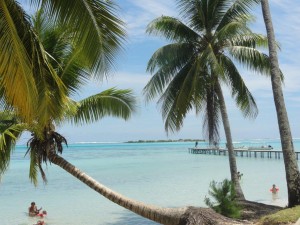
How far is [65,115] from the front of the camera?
11016 mm

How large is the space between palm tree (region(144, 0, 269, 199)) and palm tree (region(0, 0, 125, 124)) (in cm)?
977

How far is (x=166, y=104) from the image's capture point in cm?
1705

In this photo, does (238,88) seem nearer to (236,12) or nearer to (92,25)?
(236,12)

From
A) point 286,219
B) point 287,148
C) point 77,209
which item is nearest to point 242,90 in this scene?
point 287,148

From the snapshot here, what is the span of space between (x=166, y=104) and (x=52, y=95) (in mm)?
8835

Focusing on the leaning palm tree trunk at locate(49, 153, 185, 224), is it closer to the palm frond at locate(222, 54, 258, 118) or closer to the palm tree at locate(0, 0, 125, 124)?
the palm tree at locate(0, 0, 125, 124)

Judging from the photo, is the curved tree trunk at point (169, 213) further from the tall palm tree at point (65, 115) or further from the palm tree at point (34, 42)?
the palm tree at point (34, 42)

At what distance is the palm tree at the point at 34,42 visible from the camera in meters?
6.08

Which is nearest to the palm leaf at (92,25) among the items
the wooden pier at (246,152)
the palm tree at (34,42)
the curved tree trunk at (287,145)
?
the palm tree at (34,42)

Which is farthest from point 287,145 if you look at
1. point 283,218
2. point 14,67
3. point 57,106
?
point 14,67

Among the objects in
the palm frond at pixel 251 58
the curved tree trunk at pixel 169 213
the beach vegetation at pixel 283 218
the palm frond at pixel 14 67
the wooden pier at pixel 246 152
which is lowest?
the beach vegetation at pixel 283 218

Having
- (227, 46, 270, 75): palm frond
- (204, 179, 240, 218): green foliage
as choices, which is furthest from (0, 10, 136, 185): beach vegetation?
(227, 46, 270, 75): palm frond

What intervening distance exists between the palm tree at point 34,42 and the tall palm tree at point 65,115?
1.25 m

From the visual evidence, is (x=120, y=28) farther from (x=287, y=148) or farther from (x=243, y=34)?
(x=243, y=34)
